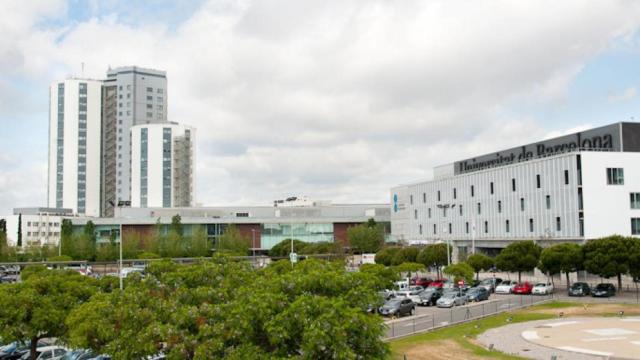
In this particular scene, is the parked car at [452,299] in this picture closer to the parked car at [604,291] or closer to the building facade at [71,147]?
the parked car at [604,291]

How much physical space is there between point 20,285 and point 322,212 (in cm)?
12920

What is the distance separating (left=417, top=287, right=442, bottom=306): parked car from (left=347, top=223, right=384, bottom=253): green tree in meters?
66.2

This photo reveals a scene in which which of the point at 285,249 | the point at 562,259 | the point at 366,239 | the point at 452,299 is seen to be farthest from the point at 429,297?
the point at 366,239

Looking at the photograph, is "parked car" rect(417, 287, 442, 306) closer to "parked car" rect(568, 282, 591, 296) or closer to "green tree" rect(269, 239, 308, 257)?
"parked car" rect(568, 282, 591, 296)

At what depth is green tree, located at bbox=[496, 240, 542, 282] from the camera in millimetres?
71062

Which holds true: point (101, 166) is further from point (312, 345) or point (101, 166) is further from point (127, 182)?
point (312, 345)

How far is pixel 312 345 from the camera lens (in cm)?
1912

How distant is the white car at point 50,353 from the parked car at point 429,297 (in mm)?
35019

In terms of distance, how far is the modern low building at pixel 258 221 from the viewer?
144 m

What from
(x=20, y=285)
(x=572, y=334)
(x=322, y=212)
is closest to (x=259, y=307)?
(x=20, y=285)

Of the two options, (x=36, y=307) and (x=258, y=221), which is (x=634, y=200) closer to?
(x=36, y=307)

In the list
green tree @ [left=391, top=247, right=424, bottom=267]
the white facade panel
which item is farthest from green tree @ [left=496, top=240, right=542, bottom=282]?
green tree @ [left=391, top=247, right=424, bottom=267]

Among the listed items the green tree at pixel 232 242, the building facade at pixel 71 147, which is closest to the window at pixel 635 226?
the green tree at pixel 232 242

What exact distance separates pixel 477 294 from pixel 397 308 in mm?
13320
